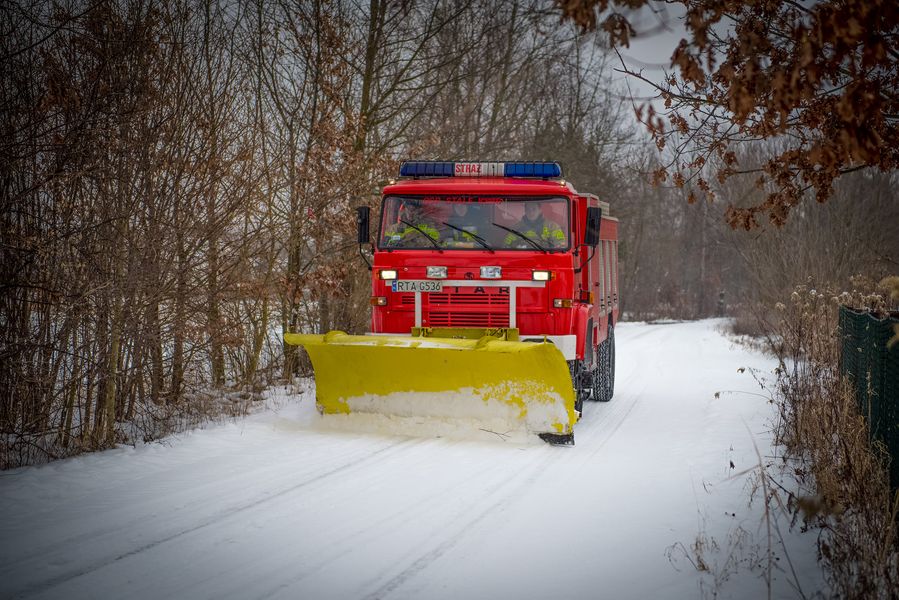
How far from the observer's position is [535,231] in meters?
8.02

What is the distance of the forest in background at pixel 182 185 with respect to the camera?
6.54 meters

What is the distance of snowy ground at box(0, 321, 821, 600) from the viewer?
3951 millimetres

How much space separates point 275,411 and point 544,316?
11.7 feet


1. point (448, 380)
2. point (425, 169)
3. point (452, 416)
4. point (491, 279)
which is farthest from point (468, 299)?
point (425, 169)

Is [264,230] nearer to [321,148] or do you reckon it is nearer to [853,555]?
[321,148]

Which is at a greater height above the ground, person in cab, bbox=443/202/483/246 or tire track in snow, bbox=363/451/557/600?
person in cab, bbox=443/202/483/246

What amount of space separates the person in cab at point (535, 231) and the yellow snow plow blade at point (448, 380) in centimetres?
127

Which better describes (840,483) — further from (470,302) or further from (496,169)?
(496,169)

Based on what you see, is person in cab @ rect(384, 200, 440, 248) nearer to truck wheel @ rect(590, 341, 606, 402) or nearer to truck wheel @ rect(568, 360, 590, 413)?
truck wheel @ rect(568, 360, 590, 413)

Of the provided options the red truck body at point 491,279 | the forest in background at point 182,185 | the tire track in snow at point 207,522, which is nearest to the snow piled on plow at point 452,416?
the tire track in snow at point 207,522

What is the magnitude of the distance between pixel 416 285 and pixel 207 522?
149 inches

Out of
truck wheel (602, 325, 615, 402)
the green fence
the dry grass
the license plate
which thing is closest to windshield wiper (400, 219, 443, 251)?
the license plate

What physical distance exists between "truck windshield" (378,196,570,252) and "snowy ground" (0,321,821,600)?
2163 millimetres

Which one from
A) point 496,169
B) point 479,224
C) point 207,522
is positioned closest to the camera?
point 207,522
